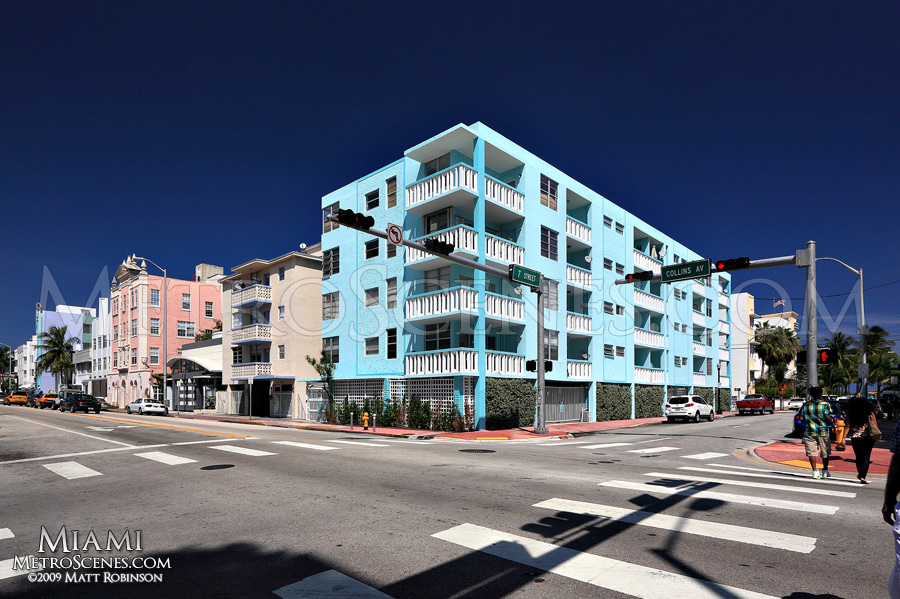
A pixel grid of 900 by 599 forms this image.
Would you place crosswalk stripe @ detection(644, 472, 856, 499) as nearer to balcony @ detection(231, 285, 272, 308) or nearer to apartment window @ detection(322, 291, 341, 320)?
apartment window @ detection(322, 291, 341, 320)

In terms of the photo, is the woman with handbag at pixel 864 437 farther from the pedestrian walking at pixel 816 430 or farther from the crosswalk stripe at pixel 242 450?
the crosswalk stripe at pixel 242 450

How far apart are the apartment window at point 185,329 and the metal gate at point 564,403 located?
147 ft

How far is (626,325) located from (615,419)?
640 centimetres

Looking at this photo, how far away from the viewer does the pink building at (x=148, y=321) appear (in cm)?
5912

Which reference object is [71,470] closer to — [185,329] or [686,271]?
[686,271]

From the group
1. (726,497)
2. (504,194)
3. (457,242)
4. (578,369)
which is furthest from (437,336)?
(726,497)

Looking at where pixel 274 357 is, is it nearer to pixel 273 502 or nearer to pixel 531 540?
pixel 273 502

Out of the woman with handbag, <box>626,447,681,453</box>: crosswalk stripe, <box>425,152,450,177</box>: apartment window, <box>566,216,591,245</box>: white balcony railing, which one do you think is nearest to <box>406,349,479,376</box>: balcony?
<box>626,447,681,453</box>: crosswalk stripe

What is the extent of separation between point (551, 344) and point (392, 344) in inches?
349

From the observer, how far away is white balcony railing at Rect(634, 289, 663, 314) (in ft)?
129

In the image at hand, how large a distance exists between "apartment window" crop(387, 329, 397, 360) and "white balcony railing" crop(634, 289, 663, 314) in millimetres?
18218

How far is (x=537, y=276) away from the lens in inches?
858

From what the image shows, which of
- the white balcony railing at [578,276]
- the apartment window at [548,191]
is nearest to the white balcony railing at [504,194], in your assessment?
the apartment window at [548,191]

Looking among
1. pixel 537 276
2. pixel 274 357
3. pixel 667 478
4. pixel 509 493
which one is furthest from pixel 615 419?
pixel 509 493
